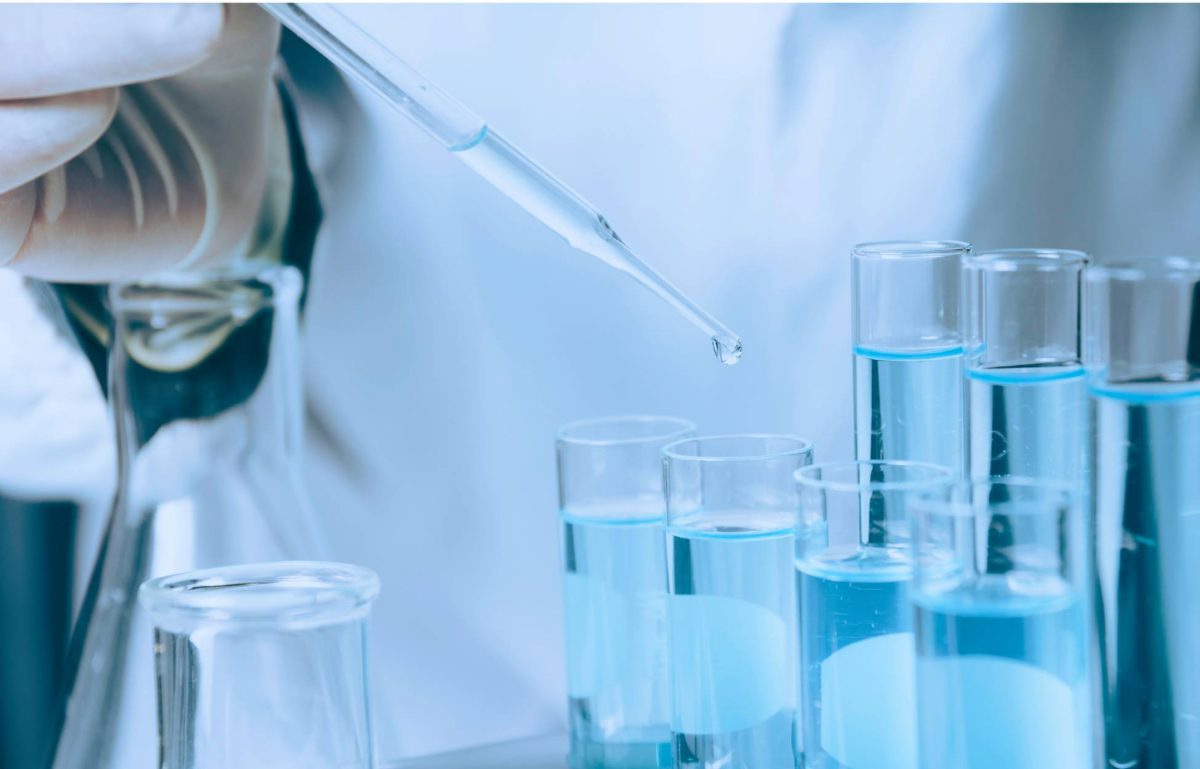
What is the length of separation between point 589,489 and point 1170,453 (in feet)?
1.69

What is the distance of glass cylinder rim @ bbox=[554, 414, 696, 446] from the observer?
1.17 meters

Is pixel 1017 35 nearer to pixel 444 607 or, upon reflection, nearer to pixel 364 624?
pixel 444 607

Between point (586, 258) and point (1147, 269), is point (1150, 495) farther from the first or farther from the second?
point (586, 258)

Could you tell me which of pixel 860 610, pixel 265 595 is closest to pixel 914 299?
pixel 860 610

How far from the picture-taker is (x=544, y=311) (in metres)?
1.46

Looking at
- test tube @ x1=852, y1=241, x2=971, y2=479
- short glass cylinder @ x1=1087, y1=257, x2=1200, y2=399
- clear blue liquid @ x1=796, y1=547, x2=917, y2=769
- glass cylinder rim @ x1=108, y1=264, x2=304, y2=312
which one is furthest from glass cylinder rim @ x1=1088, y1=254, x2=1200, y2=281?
glass cylinder rim @ x1=108, y1=264, x2=304, y2=312

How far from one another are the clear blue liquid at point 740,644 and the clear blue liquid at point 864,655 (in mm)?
73

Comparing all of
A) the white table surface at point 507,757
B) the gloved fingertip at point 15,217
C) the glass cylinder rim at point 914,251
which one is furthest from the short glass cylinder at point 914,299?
the gloved fingertip at point 15,217

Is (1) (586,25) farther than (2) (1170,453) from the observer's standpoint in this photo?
Yes

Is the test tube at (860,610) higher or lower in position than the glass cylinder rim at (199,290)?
lower

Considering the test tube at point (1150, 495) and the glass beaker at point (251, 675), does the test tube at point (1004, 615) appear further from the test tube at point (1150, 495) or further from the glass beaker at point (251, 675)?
the glass beaker at point (251, 675)

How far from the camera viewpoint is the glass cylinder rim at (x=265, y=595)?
812mm

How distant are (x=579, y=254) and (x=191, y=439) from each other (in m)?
0.47

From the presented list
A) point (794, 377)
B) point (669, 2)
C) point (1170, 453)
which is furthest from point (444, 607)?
point (1170, 453)
